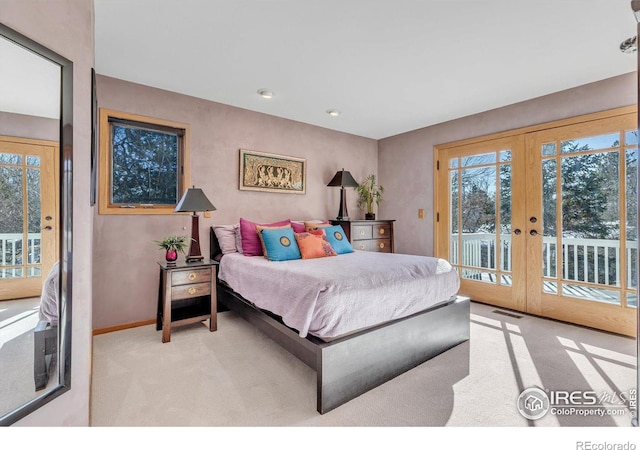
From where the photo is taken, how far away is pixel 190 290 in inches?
109

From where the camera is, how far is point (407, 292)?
2143mm

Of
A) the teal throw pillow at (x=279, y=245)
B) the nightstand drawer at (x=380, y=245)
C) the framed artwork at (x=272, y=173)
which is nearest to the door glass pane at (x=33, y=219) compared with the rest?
the teal throw pillow at (x=279, y=245)

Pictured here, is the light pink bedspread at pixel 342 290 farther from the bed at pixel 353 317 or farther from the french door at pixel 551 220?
the french door at pixel 551 220

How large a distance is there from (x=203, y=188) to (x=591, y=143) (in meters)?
4.13

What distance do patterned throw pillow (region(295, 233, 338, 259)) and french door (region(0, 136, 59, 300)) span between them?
6.67ft

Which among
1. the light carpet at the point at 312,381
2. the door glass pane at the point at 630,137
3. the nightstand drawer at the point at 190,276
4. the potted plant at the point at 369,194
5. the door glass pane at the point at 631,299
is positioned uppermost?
the door glass pane at the point at 630,137

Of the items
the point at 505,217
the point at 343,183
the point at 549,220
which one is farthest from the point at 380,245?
the point at 549,220

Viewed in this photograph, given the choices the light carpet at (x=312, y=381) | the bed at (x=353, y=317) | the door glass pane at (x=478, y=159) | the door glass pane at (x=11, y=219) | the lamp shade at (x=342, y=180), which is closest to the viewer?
the door glass pane at (x=11, y=219)

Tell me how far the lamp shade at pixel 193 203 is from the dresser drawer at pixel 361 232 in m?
2.00

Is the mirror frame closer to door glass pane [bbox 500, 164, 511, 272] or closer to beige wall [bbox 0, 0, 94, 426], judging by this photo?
beige wall [bbox 0, 0, 94, 426]

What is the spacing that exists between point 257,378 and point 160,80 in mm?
2858

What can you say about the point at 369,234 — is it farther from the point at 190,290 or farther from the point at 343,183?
the point at 190,290

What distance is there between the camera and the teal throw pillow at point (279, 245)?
2886mm

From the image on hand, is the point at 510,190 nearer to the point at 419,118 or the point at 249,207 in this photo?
the point at 419,118
